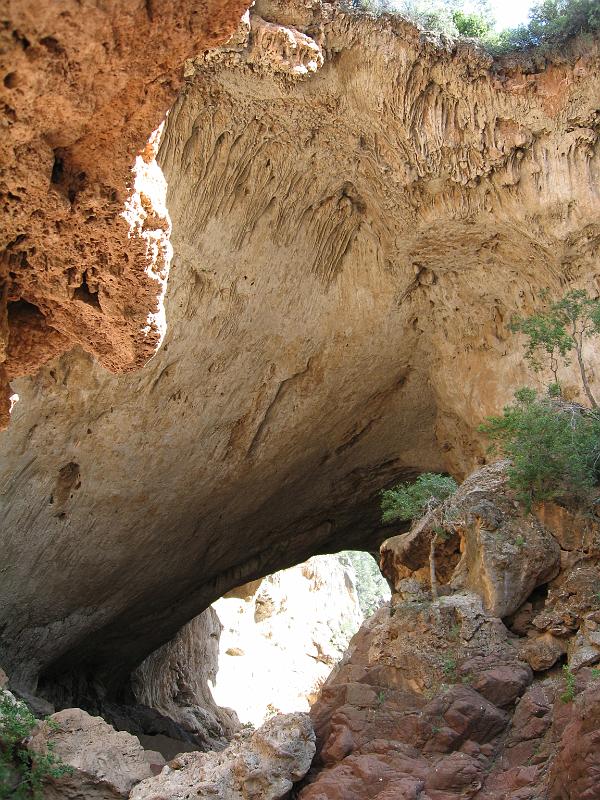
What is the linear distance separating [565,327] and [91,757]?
31.6 ft

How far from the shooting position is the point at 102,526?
15094mm

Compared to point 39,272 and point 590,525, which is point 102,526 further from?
point 39,272

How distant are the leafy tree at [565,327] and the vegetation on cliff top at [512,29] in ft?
12.9

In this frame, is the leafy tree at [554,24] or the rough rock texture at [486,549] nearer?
the rough rock texture at [486,549]

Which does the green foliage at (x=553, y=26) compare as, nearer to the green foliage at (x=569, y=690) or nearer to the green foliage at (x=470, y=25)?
the green foliage at (x=470, y=25)

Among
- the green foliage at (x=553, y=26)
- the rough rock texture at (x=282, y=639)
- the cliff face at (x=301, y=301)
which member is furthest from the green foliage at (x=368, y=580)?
the green foliage at (x=553, y=26)

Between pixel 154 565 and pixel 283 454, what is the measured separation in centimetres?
357

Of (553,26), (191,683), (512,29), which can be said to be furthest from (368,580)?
(553,26)

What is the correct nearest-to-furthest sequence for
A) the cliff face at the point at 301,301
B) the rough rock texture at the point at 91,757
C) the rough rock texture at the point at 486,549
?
the rough rock texture at the point at 91,757
the rough rock texture at the point at 486,549
the cliff face at the point at 301,301

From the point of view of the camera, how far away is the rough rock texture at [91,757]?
416 inches

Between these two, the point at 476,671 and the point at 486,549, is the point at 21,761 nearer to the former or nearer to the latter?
the point at 476,671

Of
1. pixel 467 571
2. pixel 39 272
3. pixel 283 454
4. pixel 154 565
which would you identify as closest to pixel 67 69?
pixel 39 272

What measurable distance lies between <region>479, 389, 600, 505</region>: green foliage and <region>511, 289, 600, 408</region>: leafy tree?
0.68 metres

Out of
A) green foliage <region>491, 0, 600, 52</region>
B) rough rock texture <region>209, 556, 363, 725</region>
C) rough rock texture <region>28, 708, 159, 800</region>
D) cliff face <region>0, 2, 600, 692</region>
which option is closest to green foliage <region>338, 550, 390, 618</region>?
rough rock texture <region>209, 556, 363, 725</region>
